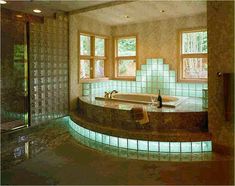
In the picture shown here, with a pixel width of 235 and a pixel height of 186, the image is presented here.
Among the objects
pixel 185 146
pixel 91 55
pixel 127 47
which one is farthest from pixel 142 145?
pixel 127 47

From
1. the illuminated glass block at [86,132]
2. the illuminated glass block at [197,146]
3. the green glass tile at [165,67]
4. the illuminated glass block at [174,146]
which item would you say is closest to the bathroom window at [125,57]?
the green glass tile at [165,67]

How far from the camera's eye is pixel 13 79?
415 cm

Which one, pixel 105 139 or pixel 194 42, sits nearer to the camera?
pixel 105 139

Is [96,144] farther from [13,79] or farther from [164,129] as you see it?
[13,79]

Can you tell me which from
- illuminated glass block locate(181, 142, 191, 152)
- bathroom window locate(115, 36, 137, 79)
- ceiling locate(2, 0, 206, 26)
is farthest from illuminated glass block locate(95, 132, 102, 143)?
bathroom window locate(115, 36, 137, 79)

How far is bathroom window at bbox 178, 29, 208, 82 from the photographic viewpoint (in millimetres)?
5113

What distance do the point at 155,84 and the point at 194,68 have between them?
0.95 meters

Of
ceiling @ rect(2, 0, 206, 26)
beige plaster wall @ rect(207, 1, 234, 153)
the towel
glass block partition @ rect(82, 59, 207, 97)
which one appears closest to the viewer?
beige plaster wall @ rect(207, 1, 234, 153)

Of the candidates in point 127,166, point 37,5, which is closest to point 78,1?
point 37,5

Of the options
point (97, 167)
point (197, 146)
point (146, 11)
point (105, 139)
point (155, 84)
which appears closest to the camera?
point (97, 167)

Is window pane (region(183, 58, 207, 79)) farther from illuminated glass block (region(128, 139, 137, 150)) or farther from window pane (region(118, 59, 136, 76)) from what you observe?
illuminated glass block (region(128, 139, 137, 150))

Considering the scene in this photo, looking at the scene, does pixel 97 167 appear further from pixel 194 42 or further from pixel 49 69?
pixel 194 42

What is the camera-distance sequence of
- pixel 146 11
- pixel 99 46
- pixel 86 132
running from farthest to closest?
pixel 99 46 → pixel 146 11 → pixel 86 132

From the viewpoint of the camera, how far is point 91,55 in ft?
18.9
